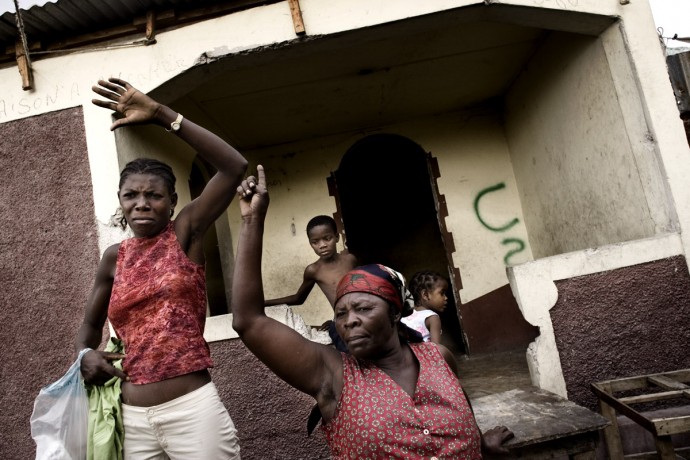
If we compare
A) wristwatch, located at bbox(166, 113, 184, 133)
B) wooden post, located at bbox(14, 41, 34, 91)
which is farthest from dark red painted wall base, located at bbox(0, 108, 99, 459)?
wristwatch, located at bbox(166, 113, 184, 133)

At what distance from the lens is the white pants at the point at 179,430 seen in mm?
1779

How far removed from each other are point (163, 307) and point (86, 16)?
2774 millimetres

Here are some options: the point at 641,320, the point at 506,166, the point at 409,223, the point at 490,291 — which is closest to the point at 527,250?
the point at 490,291

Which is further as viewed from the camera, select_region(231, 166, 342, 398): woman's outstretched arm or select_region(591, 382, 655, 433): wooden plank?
select_region(591, 382, 655, 433): wooden plank

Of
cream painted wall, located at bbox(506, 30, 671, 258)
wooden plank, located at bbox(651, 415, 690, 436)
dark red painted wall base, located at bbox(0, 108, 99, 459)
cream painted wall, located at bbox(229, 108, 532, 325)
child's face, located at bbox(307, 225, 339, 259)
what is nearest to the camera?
wooden plank, located at bbox(651, 415, 690, 436)

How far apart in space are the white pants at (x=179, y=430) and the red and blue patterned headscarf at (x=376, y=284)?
62 centimetres

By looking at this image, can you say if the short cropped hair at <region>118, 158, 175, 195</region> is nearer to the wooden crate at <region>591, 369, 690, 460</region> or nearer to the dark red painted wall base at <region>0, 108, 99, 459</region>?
the dark red painted wall base at <region>0, 108, 99, 459</region>

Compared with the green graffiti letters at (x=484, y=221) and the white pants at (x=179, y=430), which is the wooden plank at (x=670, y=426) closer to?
the white pants at (x=179, y=430)

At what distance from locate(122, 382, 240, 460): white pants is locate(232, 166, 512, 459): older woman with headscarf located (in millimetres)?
366

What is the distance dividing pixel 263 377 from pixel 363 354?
1903 millimetres

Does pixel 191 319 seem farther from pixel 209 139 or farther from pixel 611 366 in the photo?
pixel 611 366

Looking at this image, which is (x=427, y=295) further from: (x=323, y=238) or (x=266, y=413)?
(x=266, y=413)

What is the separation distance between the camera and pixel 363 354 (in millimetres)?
1761

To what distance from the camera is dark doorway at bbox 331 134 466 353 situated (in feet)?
29.5
